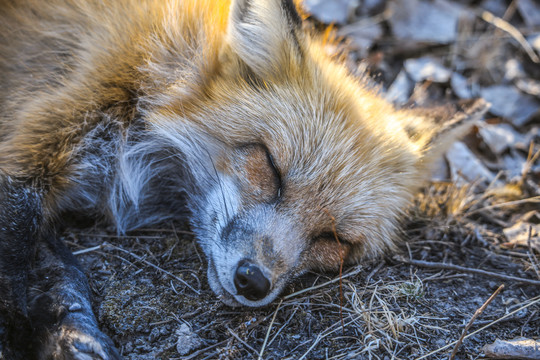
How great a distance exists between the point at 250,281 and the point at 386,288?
904 millimetres

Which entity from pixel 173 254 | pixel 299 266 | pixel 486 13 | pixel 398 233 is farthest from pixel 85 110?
pixel 486 13

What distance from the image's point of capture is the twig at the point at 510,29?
17.4 ft

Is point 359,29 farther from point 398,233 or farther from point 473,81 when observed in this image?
point 398,233

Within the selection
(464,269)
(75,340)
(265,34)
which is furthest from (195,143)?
(464,269)

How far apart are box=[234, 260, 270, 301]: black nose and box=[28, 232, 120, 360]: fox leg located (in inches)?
26.7

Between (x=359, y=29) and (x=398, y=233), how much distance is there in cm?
302

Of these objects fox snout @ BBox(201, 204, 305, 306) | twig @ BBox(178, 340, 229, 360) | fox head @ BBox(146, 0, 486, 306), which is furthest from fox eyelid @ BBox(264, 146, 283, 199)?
twig @ BBox(178, 340, 229, 360)

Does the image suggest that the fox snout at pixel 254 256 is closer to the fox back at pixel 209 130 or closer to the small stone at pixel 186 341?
the fox back at pixel 209 130

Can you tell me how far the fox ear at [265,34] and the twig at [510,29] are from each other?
12.8ft

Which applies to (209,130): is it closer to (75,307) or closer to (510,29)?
(75,307)

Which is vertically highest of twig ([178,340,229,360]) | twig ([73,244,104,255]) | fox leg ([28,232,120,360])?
twig ([178,340,229,360])

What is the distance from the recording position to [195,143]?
2.82 metres

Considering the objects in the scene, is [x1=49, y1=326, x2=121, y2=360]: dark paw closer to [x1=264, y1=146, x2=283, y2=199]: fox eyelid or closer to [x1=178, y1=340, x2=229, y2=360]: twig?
[x1=178, y1=340, x2=229, y2=360]: twig

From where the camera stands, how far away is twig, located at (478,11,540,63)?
17.4 ft
